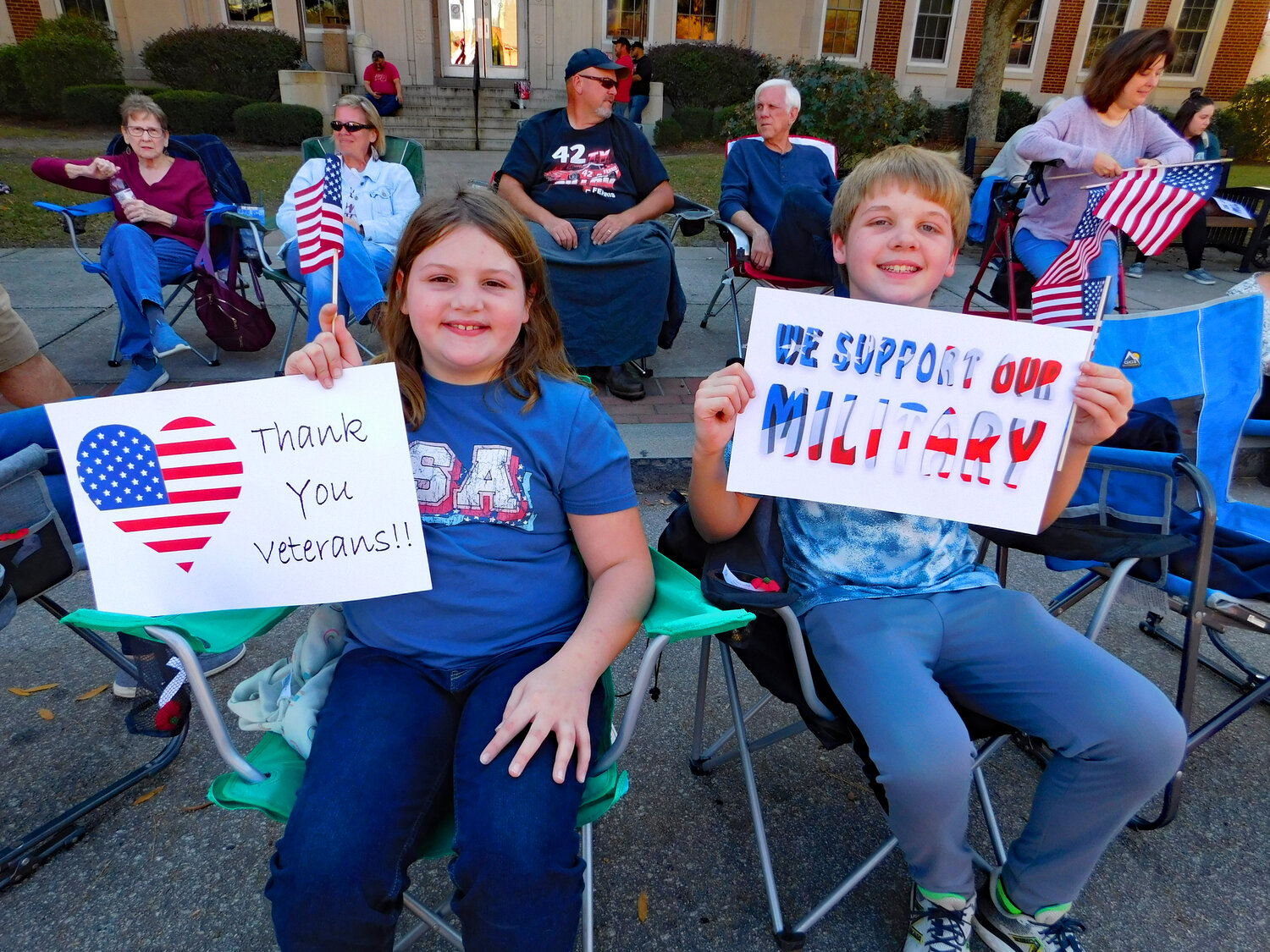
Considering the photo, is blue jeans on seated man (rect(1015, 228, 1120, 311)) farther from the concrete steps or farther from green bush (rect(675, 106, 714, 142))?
green bush (rect(675, 106, 714, 142))

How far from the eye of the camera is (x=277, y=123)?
44.3ft

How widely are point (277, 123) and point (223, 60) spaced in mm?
3394

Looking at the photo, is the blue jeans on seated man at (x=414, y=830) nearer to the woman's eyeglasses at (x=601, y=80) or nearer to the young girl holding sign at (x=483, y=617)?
the young girl holding sign at (x=483, y=617)

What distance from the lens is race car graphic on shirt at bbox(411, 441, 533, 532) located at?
1.59 metres

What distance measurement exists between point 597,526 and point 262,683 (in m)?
0.77

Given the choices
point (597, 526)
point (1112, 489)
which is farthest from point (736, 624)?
point (1112, 489)

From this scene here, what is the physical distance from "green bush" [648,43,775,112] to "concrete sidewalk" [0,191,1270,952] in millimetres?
16292

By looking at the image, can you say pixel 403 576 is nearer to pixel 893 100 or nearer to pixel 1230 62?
pixel 893 100

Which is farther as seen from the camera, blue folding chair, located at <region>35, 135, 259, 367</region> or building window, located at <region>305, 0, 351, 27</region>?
building window, located at <region>305, 0, 351, 27</region>

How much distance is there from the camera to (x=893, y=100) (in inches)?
412

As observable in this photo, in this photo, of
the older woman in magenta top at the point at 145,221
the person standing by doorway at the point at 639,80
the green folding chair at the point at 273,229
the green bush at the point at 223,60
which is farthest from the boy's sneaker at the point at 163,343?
the green bush at the point at 223,60

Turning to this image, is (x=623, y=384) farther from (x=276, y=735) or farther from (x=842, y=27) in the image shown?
(x=842, y=27)

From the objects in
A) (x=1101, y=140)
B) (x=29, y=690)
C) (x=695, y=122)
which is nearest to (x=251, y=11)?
(x=695, y=122)

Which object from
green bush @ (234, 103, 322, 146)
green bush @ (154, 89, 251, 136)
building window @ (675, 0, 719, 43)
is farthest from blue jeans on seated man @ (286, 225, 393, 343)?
building window @ (675, 0, 719, 43)
